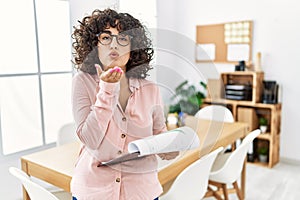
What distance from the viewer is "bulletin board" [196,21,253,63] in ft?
11.1

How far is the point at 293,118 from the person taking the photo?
321cm

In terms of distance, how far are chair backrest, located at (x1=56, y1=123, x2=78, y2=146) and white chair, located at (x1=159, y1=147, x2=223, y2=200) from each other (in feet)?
3.20

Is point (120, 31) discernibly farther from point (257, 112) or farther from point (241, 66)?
point (257, 112)

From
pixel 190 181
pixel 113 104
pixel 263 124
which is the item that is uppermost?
pixel 113 104

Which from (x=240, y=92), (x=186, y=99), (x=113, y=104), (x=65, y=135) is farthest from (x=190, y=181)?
(x=240, y=92)

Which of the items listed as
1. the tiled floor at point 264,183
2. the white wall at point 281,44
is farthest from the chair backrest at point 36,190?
the white wall at point 281,44

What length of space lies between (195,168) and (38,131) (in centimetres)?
162

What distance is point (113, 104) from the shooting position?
0.77 m

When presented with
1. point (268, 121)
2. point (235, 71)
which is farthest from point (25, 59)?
point (268, 121)

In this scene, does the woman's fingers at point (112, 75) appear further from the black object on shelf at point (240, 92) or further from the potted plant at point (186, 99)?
the black object on shelf at point (240, 92)

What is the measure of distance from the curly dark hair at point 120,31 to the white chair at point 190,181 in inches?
27.4

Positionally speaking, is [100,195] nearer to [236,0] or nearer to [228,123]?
[228,123]

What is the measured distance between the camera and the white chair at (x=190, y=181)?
1390 mm

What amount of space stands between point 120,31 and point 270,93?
2822 millimetres
